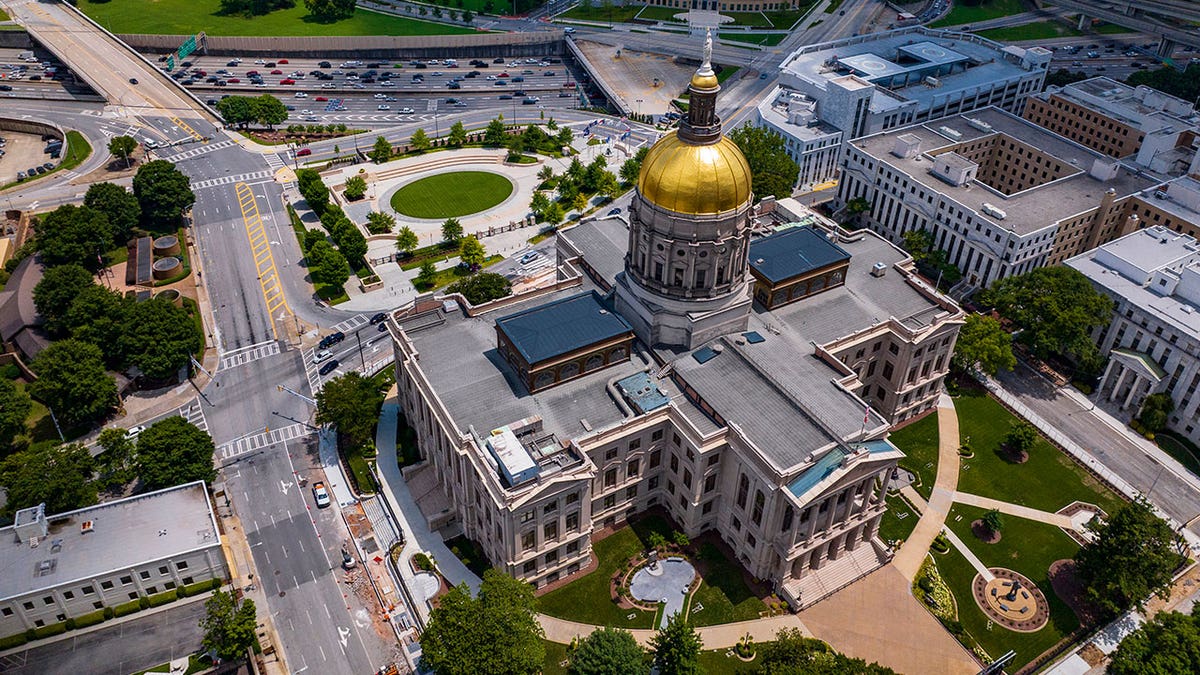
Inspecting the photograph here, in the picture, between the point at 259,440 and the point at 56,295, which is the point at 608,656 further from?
the point at 56,295

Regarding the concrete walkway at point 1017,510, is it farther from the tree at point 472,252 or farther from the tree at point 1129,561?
the tree at point 472,252

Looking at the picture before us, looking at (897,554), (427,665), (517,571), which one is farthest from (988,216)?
(427,665)

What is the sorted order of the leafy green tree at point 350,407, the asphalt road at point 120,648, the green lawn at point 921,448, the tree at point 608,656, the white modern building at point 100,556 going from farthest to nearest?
1. the green lawn at point 921,448
2. the leafy green tree at point 350,407
3. the white modern building at point 100,556
4. the asphalt road at point 120,648
5. the tree at point 608,656

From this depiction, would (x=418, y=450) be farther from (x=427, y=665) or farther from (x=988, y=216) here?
(x=988, y=216)

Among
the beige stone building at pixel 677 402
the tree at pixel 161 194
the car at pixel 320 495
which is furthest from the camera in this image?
the tree at pixel 161 194

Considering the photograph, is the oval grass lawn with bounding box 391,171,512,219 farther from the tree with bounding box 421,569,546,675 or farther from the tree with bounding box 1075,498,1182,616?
the tree with bounding box 1075,498,1182,616

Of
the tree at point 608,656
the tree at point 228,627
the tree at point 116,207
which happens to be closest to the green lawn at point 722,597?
the tree at point 608,656

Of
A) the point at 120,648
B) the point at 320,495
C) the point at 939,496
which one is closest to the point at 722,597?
the point at 939,496
